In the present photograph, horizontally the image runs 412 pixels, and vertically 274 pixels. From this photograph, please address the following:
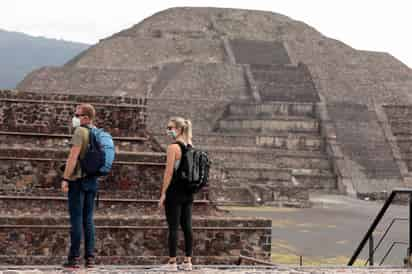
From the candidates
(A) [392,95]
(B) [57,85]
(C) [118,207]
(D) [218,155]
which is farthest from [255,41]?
(C) [118,207]

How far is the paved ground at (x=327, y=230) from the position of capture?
18141mm

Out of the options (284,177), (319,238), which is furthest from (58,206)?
(284,177)

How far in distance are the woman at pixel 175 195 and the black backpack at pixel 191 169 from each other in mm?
38

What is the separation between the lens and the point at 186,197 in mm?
9812

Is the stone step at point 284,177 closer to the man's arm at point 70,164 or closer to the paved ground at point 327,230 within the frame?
the paved ground at point 327,230

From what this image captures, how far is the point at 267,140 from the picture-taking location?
131ft

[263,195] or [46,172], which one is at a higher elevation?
[46,172]

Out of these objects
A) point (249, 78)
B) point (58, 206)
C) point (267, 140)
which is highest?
point (249, 78)

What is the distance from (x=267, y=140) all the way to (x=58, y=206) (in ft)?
83.1

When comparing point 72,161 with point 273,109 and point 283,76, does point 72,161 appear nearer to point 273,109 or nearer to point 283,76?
point 273,109

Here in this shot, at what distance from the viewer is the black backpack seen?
31.8 feet

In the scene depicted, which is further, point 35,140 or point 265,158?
point 265,158

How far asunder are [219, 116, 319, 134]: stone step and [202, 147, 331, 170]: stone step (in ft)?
7.20

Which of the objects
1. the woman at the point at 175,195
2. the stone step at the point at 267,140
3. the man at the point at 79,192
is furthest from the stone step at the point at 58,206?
the stone step at the point at 267,140
